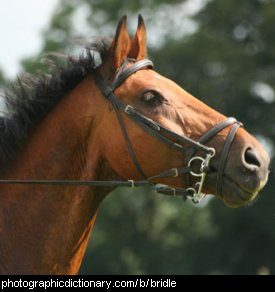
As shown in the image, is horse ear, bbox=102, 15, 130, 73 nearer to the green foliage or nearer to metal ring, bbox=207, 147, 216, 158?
metal ring, bbox=207, 147, 216, 158

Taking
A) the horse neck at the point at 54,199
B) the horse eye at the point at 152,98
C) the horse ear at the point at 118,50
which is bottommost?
the horse neck at the point at 54,199

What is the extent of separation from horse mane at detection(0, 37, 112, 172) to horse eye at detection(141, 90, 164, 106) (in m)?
0.64

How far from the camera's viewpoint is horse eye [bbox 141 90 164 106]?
22.8 ft

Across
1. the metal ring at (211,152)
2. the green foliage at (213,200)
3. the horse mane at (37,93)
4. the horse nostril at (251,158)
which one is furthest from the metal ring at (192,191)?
the green foliage at (213,200)

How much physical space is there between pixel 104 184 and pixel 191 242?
44.1 m

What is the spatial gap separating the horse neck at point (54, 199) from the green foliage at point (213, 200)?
102ft

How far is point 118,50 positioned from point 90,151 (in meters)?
0.94

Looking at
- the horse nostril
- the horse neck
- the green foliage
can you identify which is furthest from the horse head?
the green foliage

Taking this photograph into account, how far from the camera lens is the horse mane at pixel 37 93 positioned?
6.98m

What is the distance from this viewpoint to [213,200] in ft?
147

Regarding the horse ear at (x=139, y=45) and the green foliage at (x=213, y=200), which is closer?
the horse ear at (x=139, y=45)

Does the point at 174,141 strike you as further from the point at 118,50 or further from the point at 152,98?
the point at 118,50

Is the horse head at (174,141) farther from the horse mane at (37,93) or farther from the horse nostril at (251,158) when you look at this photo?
the horse mane at (37,93)
